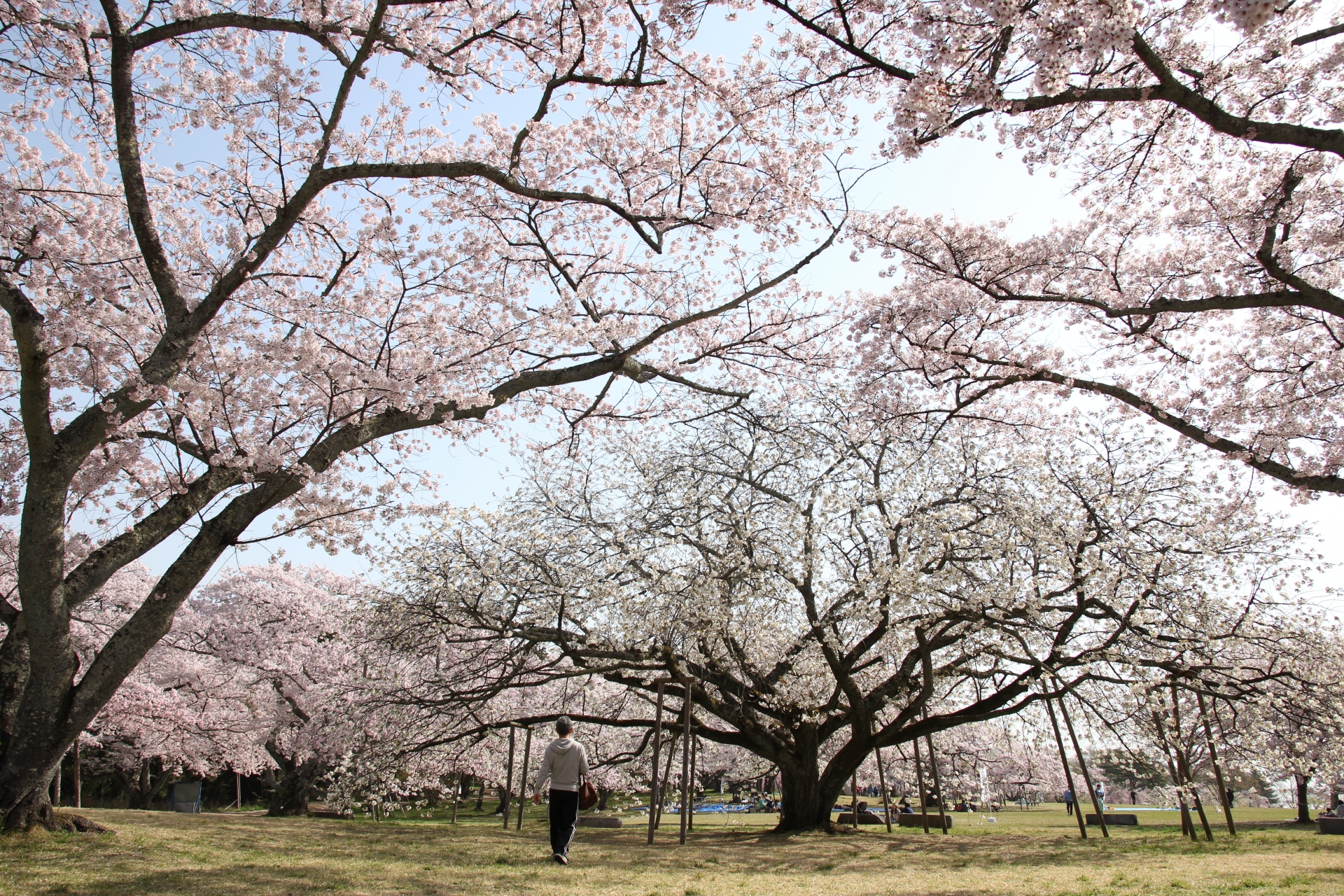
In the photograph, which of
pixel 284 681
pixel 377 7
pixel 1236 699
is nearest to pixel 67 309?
pixel 377 7

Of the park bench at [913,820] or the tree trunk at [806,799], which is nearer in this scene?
the tree trunk at [806,799]

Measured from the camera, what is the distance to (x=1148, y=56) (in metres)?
4.38

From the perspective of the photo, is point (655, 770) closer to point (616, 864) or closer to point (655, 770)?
→ point (655, 770)

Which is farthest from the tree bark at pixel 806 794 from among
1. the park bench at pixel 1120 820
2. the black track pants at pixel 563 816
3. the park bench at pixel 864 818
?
the park bench at pixel 1120 820

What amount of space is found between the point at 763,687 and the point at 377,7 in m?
10.6

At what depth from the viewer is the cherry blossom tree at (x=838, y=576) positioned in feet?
35.3

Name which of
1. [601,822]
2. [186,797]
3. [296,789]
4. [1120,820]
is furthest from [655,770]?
[186,797]

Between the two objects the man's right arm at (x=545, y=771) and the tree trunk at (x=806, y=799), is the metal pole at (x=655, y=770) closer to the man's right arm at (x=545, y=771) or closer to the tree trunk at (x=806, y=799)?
the man's right arm at (x=545, y=771)

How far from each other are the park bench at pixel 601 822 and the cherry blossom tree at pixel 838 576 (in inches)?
275

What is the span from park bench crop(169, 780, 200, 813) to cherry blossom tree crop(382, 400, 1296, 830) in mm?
26205

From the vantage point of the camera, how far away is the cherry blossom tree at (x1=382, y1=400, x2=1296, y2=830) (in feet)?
35.3

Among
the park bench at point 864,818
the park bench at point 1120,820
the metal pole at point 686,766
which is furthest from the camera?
the park bench at point 1120,820

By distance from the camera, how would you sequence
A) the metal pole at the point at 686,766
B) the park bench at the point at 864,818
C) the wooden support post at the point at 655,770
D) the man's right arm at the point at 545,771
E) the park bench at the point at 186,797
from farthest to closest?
1. the park bench at the point at 186,797
2. the park bench at the point at 864,818
3. the metal pole at the point at 686,766
4. the wooden support post at the point at 655,770
5. the man's right arm at the point at 545,771

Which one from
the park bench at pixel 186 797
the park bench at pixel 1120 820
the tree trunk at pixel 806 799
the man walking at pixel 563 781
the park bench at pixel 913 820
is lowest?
the park bench at pixel 186 797
